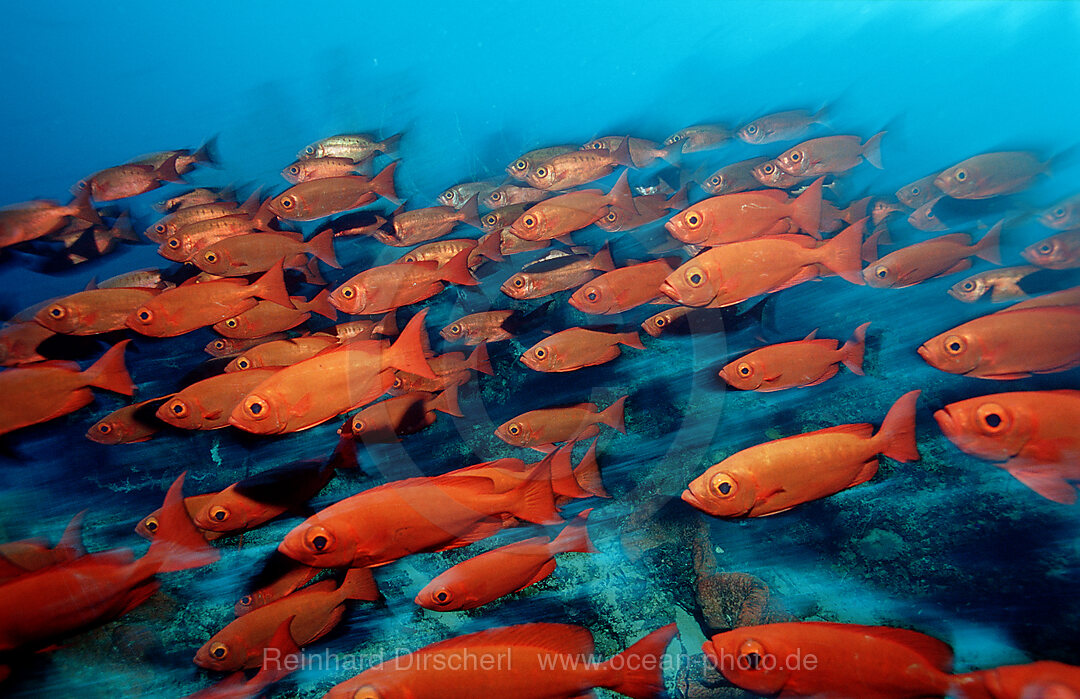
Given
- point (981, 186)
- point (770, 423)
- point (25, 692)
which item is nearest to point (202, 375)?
point (25, 692)

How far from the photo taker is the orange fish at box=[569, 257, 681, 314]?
3.36 m

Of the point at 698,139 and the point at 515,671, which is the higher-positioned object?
the point at 698,139

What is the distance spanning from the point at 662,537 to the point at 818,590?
1.03 m

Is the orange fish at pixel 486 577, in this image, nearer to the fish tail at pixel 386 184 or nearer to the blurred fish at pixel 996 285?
the fish tail at pixel 386 184

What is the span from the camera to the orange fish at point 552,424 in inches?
126

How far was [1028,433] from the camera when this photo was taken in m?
1.75

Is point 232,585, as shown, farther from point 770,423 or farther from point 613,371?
point 770,423

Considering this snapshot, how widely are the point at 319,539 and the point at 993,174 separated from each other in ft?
21.6

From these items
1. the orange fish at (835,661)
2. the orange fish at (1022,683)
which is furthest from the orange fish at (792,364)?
the orange fish at (1022,683)

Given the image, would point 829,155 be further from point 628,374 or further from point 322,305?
point 322,305

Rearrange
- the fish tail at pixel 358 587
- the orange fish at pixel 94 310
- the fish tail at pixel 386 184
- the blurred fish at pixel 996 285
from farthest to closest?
the blurred fish at pixel 996 285 < the fish tail at pixel 386 184 < the orange fish at pixel 94 310 < the fish tail at pixel 358 587

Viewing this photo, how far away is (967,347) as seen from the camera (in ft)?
7.04

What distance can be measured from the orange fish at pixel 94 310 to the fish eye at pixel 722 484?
3.73m

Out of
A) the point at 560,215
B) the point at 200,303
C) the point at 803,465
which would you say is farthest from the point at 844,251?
the point at 200,303
